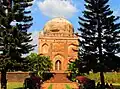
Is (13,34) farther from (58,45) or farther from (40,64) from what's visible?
(58,45)

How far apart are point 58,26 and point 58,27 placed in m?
0.22

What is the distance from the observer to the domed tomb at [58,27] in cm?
5094

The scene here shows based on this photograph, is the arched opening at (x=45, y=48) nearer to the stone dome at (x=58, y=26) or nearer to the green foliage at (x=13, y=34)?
the stone dome at (x=58, y=26)

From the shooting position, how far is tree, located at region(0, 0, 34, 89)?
2264 cm

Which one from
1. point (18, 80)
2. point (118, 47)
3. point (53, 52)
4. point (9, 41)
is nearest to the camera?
point (9, 41)

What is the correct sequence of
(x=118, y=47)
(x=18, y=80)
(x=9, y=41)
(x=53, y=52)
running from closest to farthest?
(x=9, y=41)
(x=118, y=47)
(x=18, y=80)
(x=53, y=52)

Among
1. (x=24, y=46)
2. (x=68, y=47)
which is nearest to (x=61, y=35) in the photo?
(x=68, y=47)

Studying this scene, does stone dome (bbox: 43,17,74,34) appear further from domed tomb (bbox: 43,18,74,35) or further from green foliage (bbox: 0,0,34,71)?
green foliage (bbox: 0,0,34,71)

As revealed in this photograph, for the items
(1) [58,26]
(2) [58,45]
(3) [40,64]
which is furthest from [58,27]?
(3) [40,64]

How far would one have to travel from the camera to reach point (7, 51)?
22.8m

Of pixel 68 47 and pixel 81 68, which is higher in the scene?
pixel 68 47

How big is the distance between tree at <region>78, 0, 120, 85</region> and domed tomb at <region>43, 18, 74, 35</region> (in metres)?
23.3

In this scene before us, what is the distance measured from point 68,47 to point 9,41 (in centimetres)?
2878

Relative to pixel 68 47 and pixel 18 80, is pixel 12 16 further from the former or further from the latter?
pixel 68 47
